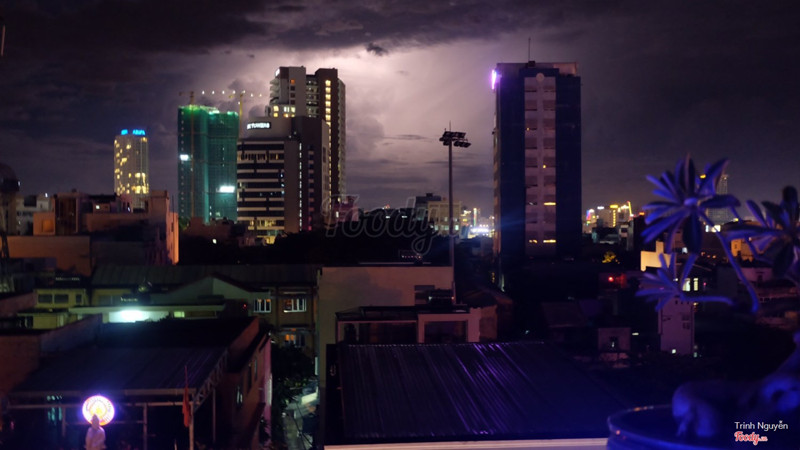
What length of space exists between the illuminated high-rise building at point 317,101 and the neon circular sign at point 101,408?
72371 millimetres

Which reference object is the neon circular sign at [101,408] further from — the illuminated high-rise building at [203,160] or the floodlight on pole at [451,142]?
the illuminated high-rise building at [203,160]

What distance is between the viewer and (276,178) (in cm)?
6544

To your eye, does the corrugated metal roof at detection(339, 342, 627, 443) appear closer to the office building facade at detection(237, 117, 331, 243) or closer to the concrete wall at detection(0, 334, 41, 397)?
the concrete wall at detection(0, 334, 41, 397)

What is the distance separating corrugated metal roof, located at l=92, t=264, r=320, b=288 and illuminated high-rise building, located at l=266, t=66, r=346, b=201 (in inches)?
2285

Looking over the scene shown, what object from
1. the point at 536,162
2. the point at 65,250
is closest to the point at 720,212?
the point at 65,250

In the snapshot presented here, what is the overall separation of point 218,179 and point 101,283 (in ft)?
204

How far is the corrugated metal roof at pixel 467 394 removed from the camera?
473cm

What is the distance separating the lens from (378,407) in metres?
5.17

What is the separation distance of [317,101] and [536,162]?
52812 mm

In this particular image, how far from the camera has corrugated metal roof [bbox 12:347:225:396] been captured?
20.2ft

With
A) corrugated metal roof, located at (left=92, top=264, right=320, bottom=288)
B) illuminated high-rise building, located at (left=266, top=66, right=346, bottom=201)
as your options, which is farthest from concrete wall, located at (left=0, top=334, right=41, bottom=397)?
illuminated high-rise building, located at (left=266, top=66, right=346, bottom=201)

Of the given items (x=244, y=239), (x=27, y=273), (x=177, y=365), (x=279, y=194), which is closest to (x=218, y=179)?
(x=279, y=194)

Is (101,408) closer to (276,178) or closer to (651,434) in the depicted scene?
(651,434)

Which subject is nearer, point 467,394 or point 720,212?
point 467,394
